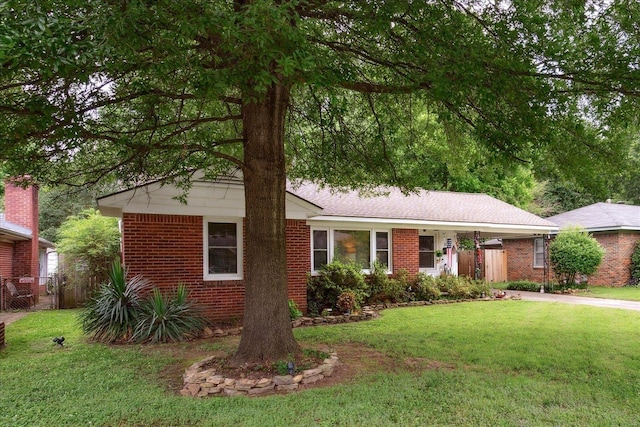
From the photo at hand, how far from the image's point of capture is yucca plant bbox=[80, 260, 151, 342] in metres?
8.86

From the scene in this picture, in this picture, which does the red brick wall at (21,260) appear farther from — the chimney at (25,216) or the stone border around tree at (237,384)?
the stone border around tree at (237,384)

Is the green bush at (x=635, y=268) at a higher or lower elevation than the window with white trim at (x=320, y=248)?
lower

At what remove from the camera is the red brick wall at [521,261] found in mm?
22062

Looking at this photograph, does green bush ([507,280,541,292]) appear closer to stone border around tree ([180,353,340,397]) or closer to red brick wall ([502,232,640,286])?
red brick wall ([502,232,640,286])

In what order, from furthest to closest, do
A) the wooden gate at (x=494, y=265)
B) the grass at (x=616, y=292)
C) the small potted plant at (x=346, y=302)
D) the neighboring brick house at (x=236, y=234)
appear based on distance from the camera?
the wooden gate at (x=494, y=265)
the grass at (x=616, y=292)
the small potted plant at (x=346, y=302)
the neighboring brick house at (x=236, y=234)

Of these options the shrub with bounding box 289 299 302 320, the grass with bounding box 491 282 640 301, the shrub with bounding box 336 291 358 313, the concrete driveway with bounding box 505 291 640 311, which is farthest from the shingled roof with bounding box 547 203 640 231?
the shrub with bounding box 289 299 302 320

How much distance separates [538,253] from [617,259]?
327 cm

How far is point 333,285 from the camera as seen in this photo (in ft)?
40.5

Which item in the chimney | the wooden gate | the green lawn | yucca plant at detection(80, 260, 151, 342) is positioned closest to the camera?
the green lawn

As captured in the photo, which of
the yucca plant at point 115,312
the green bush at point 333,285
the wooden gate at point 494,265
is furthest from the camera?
the wooden gate at point 494,265

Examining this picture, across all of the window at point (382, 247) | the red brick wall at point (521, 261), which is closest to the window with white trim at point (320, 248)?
the window at point (382, 247)

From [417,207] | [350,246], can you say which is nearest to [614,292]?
[417,207]

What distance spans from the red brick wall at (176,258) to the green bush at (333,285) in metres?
2.30

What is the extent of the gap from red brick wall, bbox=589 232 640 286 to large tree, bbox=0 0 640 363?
14.8 m
